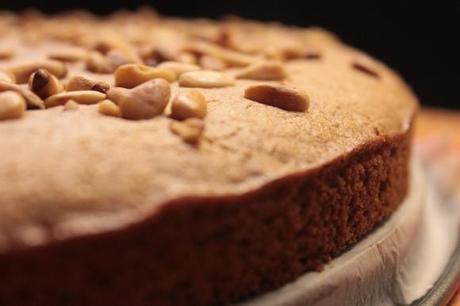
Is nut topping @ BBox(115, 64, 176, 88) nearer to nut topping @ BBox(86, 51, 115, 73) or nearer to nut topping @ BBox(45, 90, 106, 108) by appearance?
nut topping @ BBox(45, 90, 106, 108)

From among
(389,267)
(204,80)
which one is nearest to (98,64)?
(204,80)

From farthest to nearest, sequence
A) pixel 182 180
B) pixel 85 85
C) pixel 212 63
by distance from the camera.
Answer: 1. pixel 212 63
2. pixel 85 85
3. pixel 182 180

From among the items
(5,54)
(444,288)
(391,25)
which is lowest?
(391,25)

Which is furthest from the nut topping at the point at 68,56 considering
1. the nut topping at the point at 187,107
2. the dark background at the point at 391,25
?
the dark background at the point at 391,25

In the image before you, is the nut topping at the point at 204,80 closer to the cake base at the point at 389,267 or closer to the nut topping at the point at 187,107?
the nut topping at the point at 187,107

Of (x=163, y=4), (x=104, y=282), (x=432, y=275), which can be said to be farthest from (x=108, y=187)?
(x=163, y=4)

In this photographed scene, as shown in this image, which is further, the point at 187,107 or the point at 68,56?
the point at 68,56

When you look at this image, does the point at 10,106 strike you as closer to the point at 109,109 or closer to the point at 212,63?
the point at 109,109
